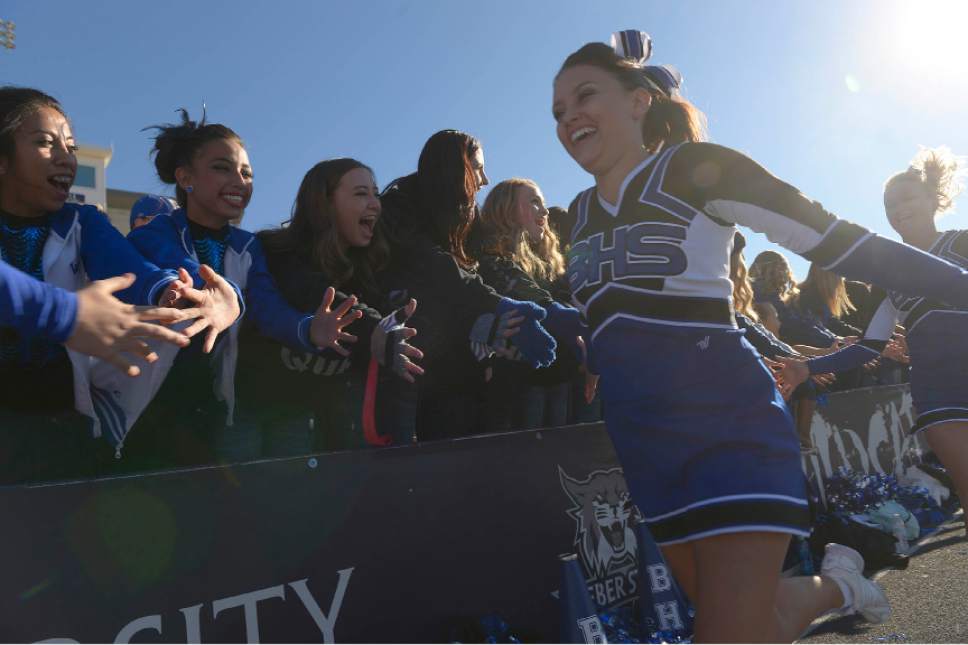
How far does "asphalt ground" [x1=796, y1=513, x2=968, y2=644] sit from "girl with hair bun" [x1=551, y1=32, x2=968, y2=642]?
137 cm

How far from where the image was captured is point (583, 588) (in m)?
3.13

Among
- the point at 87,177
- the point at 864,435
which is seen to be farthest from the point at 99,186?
the point at 864,435

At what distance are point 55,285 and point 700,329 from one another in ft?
7.06

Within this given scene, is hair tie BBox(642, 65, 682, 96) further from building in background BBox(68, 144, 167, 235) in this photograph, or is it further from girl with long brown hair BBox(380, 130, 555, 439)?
building in background BBox(68, 144, 167, 235)

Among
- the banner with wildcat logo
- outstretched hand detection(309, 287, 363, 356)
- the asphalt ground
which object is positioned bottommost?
the asphalt ground

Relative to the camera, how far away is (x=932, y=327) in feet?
14.1

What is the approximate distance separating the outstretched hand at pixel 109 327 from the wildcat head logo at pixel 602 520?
2.24 meters

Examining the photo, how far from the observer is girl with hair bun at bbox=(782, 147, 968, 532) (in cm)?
401

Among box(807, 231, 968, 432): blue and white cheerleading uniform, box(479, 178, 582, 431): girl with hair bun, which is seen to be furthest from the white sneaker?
box(479, 178, 582, 431): girl with hair bun

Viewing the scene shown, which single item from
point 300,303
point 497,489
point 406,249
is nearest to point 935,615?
point 497,489

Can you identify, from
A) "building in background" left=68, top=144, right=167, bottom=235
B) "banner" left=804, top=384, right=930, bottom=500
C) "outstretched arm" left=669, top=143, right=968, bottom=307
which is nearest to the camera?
"outstretched arm" left=669, top=143, right=968, bottom=307

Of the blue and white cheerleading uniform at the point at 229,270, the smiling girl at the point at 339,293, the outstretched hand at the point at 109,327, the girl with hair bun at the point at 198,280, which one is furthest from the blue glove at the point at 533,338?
the outstretched hand at the point at 109,327

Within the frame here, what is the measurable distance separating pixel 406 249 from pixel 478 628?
1.91 meters

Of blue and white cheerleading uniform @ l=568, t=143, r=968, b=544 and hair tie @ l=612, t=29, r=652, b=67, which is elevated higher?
hair tie @ l=612, t=29, r=652, b=67
